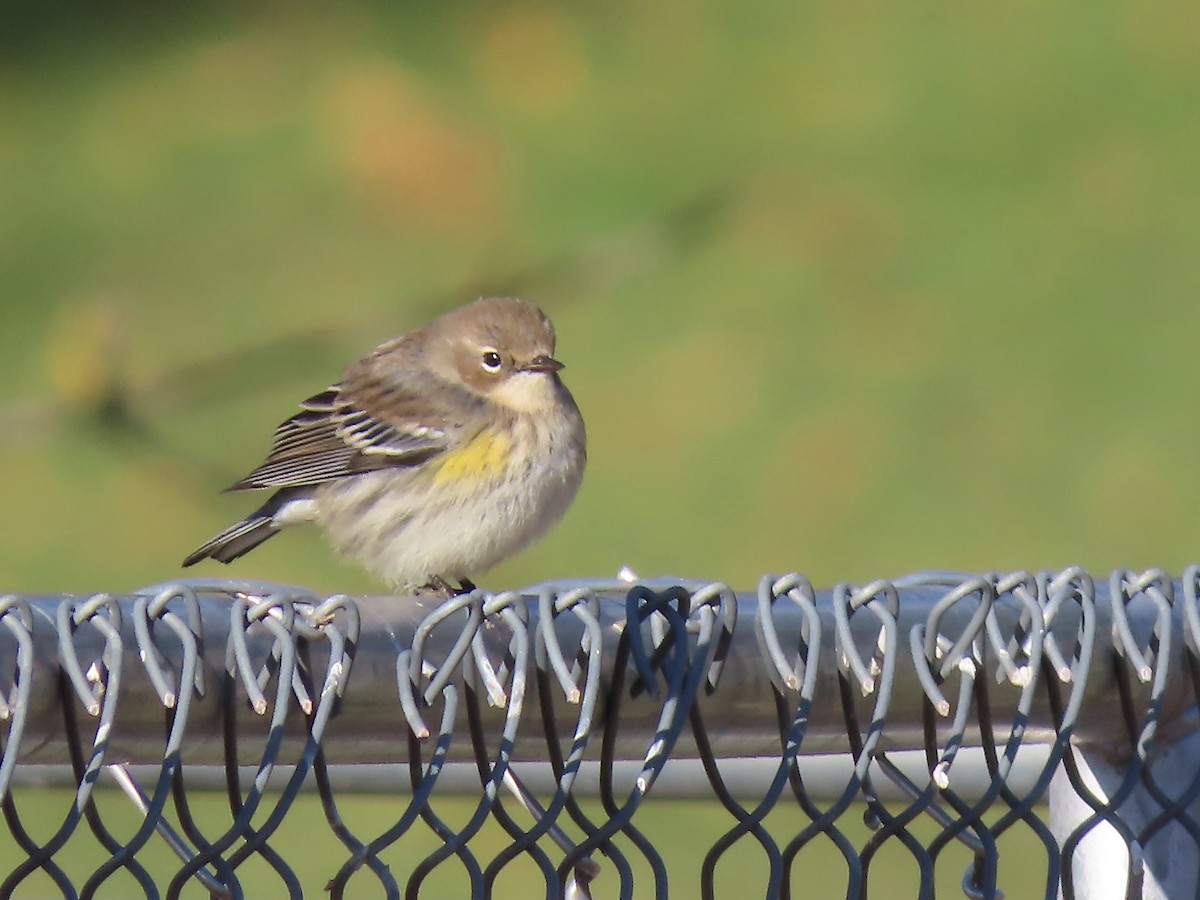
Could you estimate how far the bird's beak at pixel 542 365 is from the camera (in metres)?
4.12

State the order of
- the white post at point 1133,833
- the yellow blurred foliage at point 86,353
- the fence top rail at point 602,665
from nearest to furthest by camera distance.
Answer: the fence top rail at point 602,665
the white post at point 1133,833
the yellow blurred foliage at point 86,353

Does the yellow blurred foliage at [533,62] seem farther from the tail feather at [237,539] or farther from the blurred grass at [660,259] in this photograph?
the tail feather at [237,539]

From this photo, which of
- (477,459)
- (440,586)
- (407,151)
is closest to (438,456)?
(477,459)

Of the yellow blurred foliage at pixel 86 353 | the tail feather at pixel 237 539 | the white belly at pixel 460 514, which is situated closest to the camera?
the white belly at pixel 460 514

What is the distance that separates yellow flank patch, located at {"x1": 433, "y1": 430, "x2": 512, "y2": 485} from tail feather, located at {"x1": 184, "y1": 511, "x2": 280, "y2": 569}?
0.54 meters

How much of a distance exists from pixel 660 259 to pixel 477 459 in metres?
3.45

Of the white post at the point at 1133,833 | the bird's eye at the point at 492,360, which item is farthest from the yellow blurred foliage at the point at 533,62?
the white post at the point at 1133,833

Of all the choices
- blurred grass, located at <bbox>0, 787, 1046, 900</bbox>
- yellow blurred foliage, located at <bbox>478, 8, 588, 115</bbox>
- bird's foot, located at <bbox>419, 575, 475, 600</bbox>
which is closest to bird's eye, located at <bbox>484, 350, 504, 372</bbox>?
bird's foot, located at <bbox>419, 575, 475, 600</bbox>

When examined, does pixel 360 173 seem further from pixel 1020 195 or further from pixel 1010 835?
pixel 1010 835

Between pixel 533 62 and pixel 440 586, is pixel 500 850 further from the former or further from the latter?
pixel 533 62

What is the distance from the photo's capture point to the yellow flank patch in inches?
154

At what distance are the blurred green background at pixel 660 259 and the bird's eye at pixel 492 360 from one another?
188cm

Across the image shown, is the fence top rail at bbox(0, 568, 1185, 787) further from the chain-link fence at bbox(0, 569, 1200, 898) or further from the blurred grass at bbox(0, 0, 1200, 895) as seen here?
the blurred grass at bbox(0, 0, 1200, 895)

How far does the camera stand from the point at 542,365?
4137mm
